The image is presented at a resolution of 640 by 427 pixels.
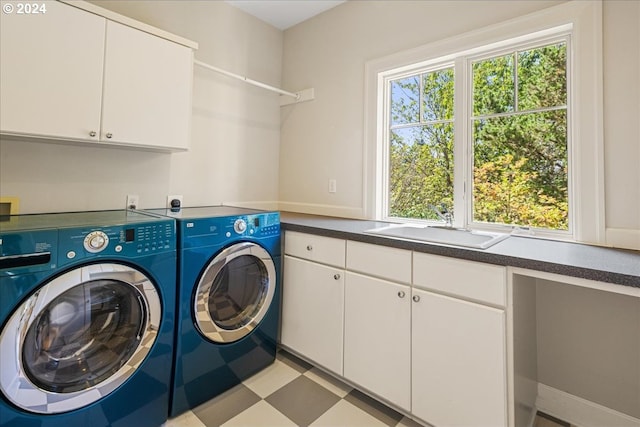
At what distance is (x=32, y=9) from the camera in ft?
4.65

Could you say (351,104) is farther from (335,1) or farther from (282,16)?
(282,16)

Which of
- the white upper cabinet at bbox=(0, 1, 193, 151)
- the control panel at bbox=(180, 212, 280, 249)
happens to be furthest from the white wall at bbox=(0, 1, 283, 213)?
the control panel at bbox=(180, 212, 280, 249)

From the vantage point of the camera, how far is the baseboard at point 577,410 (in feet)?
4.76

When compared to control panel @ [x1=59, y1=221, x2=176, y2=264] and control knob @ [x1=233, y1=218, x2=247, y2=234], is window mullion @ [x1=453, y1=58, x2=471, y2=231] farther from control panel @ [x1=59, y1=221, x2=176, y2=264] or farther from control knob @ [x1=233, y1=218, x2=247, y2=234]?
control panel @ [x1=59, y1=221, x2=176, y2=264]

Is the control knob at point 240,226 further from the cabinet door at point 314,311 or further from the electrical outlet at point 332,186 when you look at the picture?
the electrical outlet at point 332,186

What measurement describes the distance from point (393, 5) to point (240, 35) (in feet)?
4.11

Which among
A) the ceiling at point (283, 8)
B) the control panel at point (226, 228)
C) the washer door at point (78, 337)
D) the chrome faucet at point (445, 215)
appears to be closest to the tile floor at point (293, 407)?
the washer door at point (78, 337)

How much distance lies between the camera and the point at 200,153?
2.41 m

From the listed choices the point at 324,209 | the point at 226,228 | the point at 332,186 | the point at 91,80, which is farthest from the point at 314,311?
the point at 91,80

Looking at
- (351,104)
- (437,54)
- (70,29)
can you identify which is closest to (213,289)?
(70,29)

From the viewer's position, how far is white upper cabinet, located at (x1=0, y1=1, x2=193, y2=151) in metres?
1.40

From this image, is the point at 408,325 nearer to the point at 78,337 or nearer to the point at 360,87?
the point at 78,337

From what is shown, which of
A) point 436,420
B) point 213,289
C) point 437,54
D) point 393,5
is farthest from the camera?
point 393,5

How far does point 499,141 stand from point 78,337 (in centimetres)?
234
